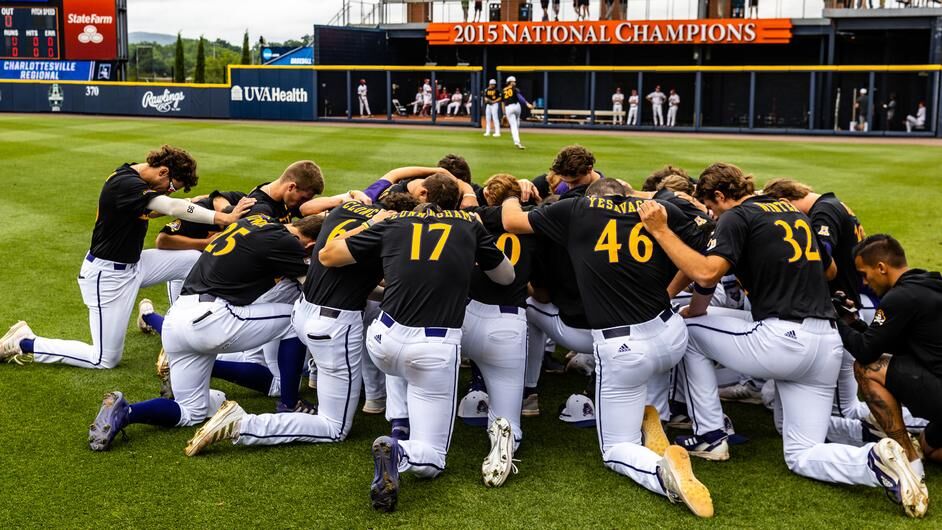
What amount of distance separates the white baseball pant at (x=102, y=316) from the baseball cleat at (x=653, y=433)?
13.3ft

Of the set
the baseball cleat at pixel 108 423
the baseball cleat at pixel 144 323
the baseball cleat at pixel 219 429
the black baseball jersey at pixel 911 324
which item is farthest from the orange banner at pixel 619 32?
the baseball cleat at pixel 108 423

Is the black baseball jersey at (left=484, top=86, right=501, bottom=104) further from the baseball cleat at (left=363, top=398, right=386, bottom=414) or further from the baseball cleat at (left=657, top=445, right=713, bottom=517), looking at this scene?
the baseball cleat at (left=657, top=445, right=713, bottom=517)

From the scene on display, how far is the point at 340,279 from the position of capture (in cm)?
566

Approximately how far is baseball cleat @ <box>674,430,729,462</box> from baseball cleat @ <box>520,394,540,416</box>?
45.1 inches

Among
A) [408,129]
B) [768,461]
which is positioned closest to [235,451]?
[768,461]

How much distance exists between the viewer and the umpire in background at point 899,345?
5.06 metres

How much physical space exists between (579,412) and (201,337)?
248cm

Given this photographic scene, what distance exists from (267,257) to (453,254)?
1.40 m

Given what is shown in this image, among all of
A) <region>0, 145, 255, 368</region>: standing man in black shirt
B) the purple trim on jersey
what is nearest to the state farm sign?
<region>0, 145, 255, 368</region>: standing man in black shirt

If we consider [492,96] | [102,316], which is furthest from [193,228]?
[492,96]

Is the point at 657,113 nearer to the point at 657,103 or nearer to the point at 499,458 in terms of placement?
the point at 657,103

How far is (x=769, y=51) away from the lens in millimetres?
34812

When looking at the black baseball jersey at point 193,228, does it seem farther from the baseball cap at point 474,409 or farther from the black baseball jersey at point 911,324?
the black baseball jersey at point 911,324

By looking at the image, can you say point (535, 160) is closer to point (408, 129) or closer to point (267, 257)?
point (408, 129)
